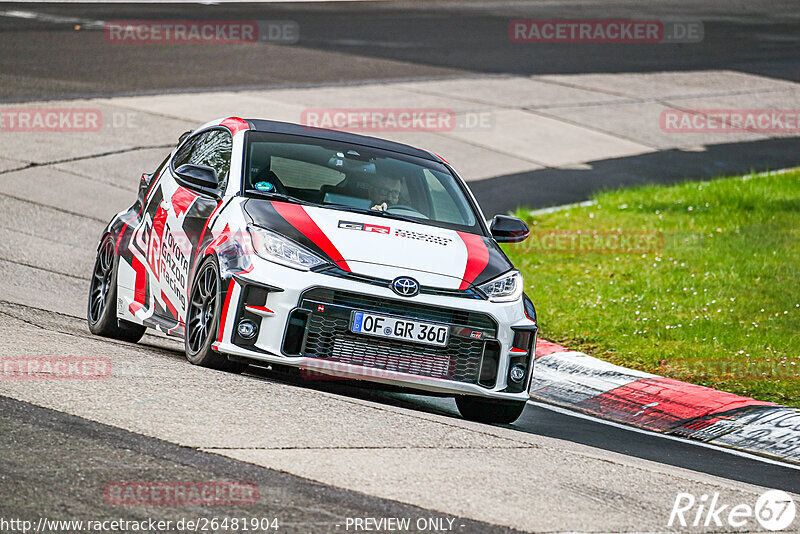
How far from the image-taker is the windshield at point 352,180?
7984mm

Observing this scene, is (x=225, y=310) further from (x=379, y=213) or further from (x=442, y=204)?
(x=442, y=204)

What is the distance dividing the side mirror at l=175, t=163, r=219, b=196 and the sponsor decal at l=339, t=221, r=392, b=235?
2.94 feet

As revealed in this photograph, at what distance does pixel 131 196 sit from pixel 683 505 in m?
10.6

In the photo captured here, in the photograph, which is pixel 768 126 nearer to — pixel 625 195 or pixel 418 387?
pixel 625 195

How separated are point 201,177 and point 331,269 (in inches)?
49.7

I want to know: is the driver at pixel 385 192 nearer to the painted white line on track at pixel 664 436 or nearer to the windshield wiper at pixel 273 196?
the windshield wiper at pixel 273 196

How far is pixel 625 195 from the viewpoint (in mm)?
16328

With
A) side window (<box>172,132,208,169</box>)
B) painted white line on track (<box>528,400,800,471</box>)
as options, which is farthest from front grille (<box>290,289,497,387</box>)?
side window (<box>172,132,208,169</box>)

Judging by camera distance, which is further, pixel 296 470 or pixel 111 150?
pixel 111 150

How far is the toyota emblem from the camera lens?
7012 mm

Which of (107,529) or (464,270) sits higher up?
(464,270)

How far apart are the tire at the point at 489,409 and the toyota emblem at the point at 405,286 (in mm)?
1019

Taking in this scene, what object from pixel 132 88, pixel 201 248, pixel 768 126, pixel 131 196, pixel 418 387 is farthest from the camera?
pixel 768 126

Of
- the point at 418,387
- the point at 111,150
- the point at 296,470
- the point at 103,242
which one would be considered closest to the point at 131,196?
the point at 111,150
